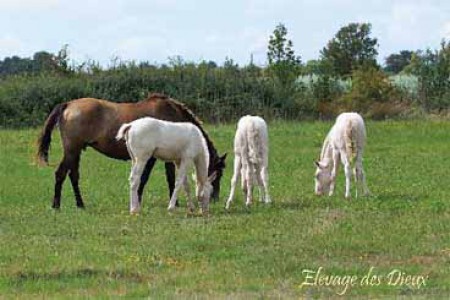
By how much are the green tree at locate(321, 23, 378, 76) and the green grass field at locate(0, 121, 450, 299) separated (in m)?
38.5

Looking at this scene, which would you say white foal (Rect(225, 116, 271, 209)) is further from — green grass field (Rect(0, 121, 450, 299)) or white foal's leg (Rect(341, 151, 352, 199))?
white foal's leg (Rect(341, 151, 352, 199))

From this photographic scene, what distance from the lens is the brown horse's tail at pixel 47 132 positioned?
17.7 metres

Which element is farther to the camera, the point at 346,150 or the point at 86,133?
the point at 346,150

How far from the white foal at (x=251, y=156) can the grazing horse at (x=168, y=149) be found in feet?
3.68

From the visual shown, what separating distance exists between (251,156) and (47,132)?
373 cm

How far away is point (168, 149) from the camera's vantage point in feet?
53.5

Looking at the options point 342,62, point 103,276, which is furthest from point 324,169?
point 342,62

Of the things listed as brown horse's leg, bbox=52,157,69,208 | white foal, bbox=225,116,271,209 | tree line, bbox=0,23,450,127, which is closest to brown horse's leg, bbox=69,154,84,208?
brown horse's leg, bbox=52,157,69,208

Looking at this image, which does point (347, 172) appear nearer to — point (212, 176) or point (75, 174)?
point (212, 176)

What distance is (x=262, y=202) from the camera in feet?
57.6

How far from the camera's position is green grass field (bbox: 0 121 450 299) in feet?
33.7

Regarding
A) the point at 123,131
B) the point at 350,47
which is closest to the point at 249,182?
the point at 123,131

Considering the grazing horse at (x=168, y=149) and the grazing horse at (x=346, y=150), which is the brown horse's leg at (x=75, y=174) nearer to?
the grazing horse at (x=168, y=149)

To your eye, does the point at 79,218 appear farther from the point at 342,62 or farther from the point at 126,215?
the point at 342,62
